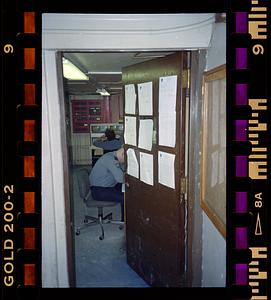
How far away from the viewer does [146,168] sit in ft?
6.56

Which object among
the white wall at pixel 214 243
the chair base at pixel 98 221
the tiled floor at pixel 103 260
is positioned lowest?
the tiled floor at pixel 103 260

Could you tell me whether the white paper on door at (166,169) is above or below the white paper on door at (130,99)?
below

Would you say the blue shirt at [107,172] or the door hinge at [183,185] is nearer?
the door hinge at [183,185]

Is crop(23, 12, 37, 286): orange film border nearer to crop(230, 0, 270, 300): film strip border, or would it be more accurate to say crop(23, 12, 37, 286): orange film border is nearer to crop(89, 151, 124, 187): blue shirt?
crop(230, 0, 270, 300): film strip border

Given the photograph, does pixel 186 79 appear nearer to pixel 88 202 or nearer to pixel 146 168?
pixel 146 168

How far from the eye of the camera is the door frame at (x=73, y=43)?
1286 millimetres

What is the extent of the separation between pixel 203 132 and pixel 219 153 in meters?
0.22

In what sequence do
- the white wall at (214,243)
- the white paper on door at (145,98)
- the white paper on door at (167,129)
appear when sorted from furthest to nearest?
the white paper on door at (145,98) → the white paper on door at (167,129) → the white wall at (214,243)

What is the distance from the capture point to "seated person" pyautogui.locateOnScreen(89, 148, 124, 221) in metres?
3.15

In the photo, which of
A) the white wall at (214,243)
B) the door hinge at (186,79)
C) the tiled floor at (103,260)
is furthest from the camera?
the tiled floor at (103,260)

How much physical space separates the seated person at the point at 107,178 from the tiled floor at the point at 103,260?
1.43 feet

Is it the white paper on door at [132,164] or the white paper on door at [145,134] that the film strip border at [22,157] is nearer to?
the white paper on door at [145,134]

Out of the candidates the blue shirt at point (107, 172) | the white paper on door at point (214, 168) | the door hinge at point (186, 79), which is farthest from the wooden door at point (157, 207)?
the blue shirt at point (107, 172)

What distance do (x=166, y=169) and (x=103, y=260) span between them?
141 centimetres
